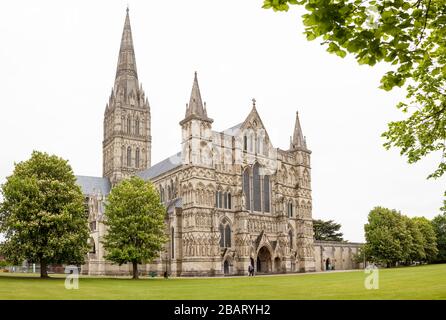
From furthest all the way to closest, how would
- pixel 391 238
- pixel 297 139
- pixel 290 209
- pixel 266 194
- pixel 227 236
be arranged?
pixel 391 238 → pixel 297 139 → pixel 290 209 → pixel 266 194 → pixel 227 236

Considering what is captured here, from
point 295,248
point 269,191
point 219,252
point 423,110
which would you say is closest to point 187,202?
point 219,252

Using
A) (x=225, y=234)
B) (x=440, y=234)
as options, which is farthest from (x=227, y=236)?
(x=440, y=234)

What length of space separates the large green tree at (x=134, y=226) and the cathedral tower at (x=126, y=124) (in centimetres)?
4585

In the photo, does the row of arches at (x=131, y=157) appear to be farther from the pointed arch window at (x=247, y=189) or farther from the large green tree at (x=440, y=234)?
the large green tree at (x=440, y=234)

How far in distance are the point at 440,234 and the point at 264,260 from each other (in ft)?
165

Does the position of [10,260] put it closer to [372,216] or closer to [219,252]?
[219,252]

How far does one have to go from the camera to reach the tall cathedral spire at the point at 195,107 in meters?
62.2

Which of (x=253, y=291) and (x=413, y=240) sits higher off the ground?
(x=253, y=291)

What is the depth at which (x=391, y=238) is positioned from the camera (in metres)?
77.2

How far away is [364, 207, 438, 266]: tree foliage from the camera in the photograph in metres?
77.0

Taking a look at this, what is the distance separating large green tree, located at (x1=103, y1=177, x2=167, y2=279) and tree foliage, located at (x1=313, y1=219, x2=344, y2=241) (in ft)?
227

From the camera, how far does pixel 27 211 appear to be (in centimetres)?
4369

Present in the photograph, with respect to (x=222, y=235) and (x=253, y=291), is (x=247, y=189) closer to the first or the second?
(x=222, y=235)
